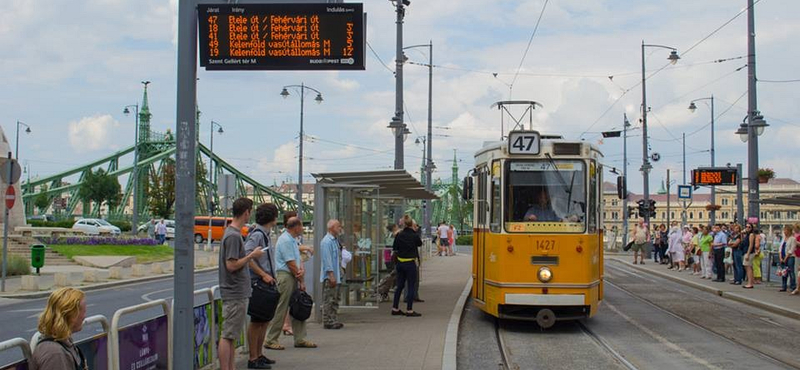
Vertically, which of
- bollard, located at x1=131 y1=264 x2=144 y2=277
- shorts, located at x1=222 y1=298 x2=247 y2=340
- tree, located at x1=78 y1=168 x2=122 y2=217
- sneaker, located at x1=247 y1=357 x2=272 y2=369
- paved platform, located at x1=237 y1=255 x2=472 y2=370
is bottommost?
bollard, located at x1=131 y1=264 x2=144 y2=277

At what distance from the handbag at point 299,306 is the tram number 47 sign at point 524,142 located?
468 cm

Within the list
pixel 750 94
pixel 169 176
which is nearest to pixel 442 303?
pixel 750 94

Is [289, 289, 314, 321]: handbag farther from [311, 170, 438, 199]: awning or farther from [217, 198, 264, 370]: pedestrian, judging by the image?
[311, 170, 438, 199]: awning

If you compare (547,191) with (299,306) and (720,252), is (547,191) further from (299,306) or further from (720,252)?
(720,252)

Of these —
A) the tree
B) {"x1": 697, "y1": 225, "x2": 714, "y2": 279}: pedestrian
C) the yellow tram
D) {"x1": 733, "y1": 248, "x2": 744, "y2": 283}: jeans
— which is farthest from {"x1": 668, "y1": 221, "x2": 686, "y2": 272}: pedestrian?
the tree

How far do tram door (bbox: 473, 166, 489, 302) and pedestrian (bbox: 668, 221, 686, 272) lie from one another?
18.6m

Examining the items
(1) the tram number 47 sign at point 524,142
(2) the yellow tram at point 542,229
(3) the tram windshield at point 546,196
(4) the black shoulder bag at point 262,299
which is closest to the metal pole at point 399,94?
(2) the yellow tram at point 542,229

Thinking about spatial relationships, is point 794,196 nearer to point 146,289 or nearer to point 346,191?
point 346,191

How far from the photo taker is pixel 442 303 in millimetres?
18109

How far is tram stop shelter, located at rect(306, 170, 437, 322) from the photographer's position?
14.4 metres

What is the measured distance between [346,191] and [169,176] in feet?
262

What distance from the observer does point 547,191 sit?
13.8 meters

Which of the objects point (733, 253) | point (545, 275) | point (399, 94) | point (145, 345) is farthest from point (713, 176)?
point (145, 345)

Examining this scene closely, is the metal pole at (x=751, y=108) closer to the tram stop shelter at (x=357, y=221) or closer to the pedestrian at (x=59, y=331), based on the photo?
the tram stop shelter at (x=357, y=221)
